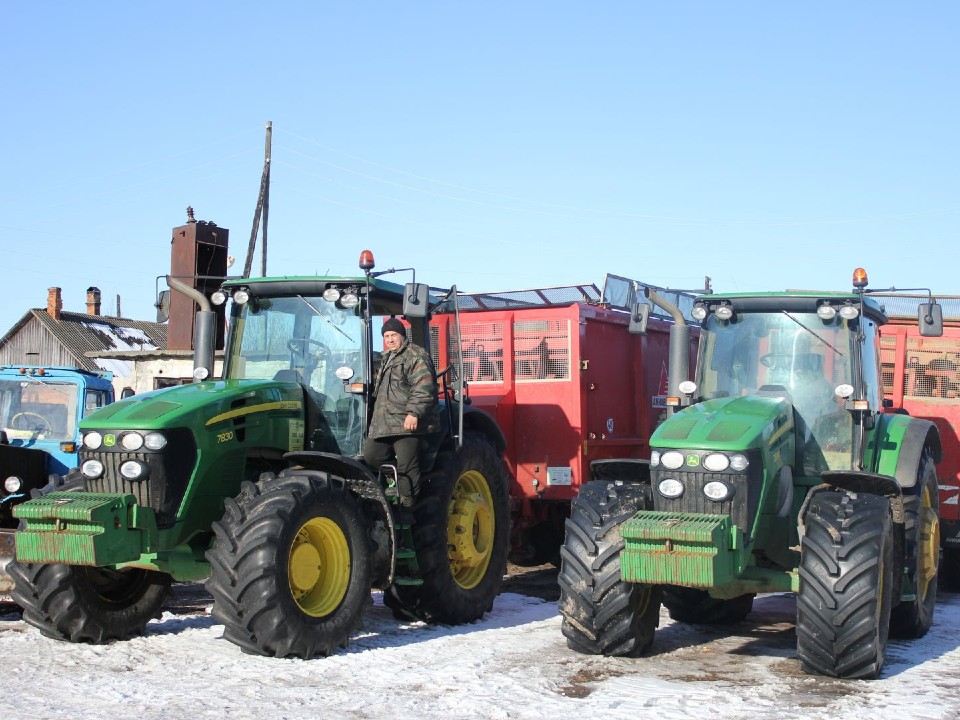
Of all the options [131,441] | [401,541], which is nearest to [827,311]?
[401,541]

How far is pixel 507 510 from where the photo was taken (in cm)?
939

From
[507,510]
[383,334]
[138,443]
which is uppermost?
[383,334]

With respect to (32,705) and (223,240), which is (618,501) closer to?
(32,705)

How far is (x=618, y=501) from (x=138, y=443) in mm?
3027

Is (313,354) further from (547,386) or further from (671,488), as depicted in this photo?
(547,386)

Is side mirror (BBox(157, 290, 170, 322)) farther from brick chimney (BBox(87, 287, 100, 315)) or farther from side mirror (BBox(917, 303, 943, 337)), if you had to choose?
brick chimney (BBox(87, 287, 100, 315))

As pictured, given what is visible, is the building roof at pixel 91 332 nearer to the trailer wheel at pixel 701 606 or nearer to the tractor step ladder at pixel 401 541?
the tractor step ladder at pixel 401 541

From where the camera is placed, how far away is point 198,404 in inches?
288

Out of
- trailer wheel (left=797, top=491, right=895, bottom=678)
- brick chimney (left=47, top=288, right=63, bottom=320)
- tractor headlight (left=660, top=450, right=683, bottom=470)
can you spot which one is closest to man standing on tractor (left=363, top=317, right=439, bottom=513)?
tractor headlight (left=660, top=450, right=683, bottom=470)

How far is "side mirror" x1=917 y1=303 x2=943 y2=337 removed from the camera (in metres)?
7.84

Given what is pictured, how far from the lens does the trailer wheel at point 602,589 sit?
6.82 meters

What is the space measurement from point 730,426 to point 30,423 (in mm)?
7319

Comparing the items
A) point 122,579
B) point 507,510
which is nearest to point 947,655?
point 507,510

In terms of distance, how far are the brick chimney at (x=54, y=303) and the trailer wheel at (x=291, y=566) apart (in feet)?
113
